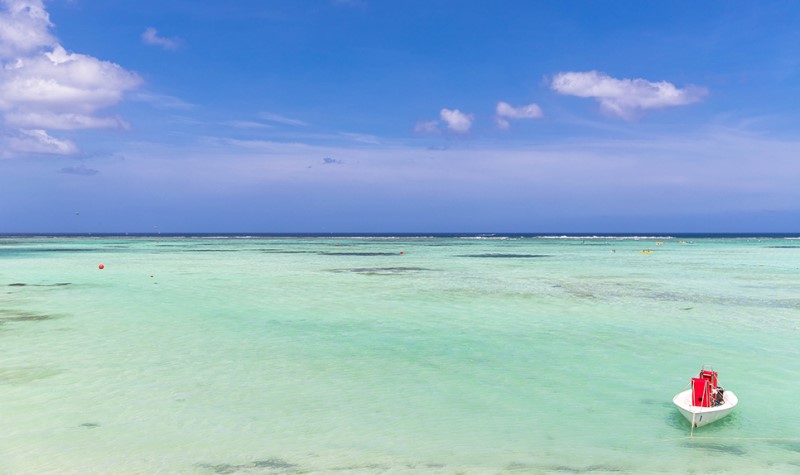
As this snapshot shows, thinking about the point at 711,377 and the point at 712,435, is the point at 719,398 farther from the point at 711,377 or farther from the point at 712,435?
the point at 712,435

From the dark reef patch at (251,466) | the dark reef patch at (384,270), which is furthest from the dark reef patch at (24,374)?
the dark reef patch at (384,270)

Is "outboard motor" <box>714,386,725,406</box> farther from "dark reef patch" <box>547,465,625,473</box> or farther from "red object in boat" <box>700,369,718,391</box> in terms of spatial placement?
"dark reef patch" <box>547,465,625,473</box>

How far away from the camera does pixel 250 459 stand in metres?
8.44

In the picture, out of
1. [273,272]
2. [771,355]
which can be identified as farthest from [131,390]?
[273,272]

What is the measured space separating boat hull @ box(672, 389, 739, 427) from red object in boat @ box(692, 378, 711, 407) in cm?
12

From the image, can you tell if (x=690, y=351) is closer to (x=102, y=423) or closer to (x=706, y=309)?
(x=706, y=309)

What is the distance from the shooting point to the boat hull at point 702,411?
9.49 m

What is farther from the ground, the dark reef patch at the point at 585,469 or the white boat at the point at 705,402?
the white boat at the point at 705,402

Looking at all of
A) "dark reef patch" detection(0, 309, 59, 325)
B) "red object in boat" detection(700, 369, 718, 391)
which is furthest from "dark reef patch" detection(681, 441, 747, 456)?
"dark reef patch" detection(0, 309, 59, 325)

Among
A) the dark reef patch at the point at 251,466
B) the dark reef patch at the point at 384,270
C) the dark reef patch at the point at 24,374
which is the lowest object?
the dark reef patch at the point at 251,466

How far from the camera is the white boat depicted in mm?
9539

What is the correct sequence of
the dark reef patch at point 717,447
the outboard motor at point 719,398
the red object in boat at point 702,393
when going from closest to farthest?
the dark reef patch at point 717,447 < the red object in boat at point 702,393 < the outboard motor at point 719,398

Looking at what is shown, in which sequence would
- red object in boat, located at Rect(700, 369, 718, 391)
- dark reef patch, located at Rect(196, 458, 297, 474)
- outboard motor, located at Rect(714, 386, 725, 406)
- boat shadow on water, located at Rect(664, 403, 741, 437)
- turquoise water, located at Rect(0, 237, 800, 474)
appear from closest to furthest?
dark reef patch, located at Rect(196, 458, 297, 474), turquoise water, located at Rect(0, 237, 800, 474), boat shadow on water, located at Rect(664, 403, 741, 437), outboard motor, located at Rect(714, 386, 725, 406), red object in boat, located at Rect(700, 369, 718, 391)

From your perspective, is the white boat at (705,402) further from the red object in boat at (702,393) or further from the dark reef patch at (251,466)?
the dark reef patch at (251,466)
